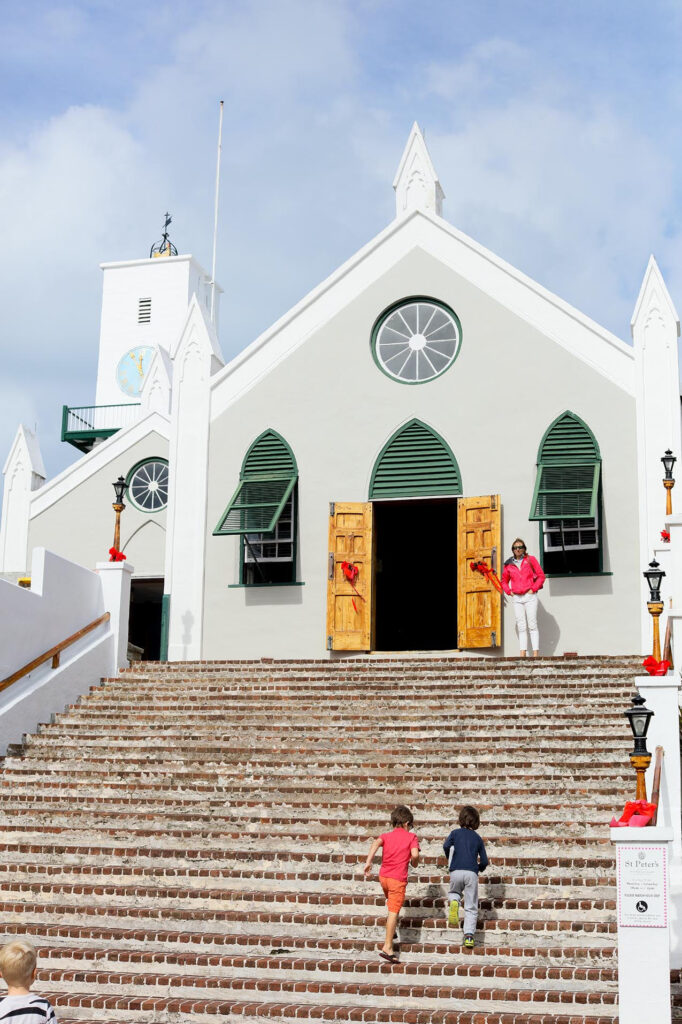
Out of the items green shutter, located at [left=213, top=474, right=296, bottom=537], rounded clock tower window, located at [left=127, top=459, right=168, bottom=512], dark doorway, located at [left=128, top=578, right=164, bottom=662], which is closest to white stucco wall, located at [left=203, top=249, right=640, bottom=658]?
green shutter, located at [left=213, top=474, right=296, bottom=537]

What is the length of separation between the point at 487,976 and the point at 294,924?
1692mm

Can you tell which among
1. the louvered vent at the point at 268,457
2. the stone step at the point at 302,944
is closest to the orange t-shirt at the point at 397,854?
the stone step at the point at 302,944

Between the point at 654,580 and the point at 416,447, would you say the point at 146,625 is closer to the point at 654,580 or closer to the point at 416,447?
the point at 416,447

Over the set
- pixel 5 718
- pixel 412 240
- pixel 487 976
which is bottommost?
pixel 487 976

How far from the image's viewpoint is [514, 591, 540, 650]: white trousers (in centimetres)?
1655

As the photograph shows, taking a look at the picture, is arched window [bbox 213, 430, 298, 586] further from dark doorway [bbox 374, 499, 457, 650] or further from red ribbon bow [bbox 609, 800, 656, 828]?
red ribbon bow [bbox 609, 800, 656, 828]

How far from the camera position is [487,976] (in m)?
8.77

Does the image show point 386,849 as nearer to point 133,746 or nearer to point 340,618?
point 133,746

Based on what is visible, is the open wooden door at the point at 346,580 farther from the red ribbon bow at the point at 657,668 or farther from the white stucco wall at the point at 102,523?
the white stucco wall at the point at 102,523

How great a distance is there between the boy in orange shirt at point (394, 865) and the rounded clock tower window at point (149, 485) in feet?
53.1

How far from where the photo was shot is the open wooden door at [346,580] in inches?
714

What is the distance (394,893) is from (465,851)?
23.5 inches

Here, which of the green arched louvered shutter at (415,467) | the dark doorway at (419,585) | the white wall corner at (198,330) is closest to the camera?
the green arched louvered shutter at (415,467)

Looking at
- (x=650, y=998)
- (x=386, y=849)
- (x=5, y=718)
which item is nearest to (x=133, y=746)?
(x=5, y=718)
